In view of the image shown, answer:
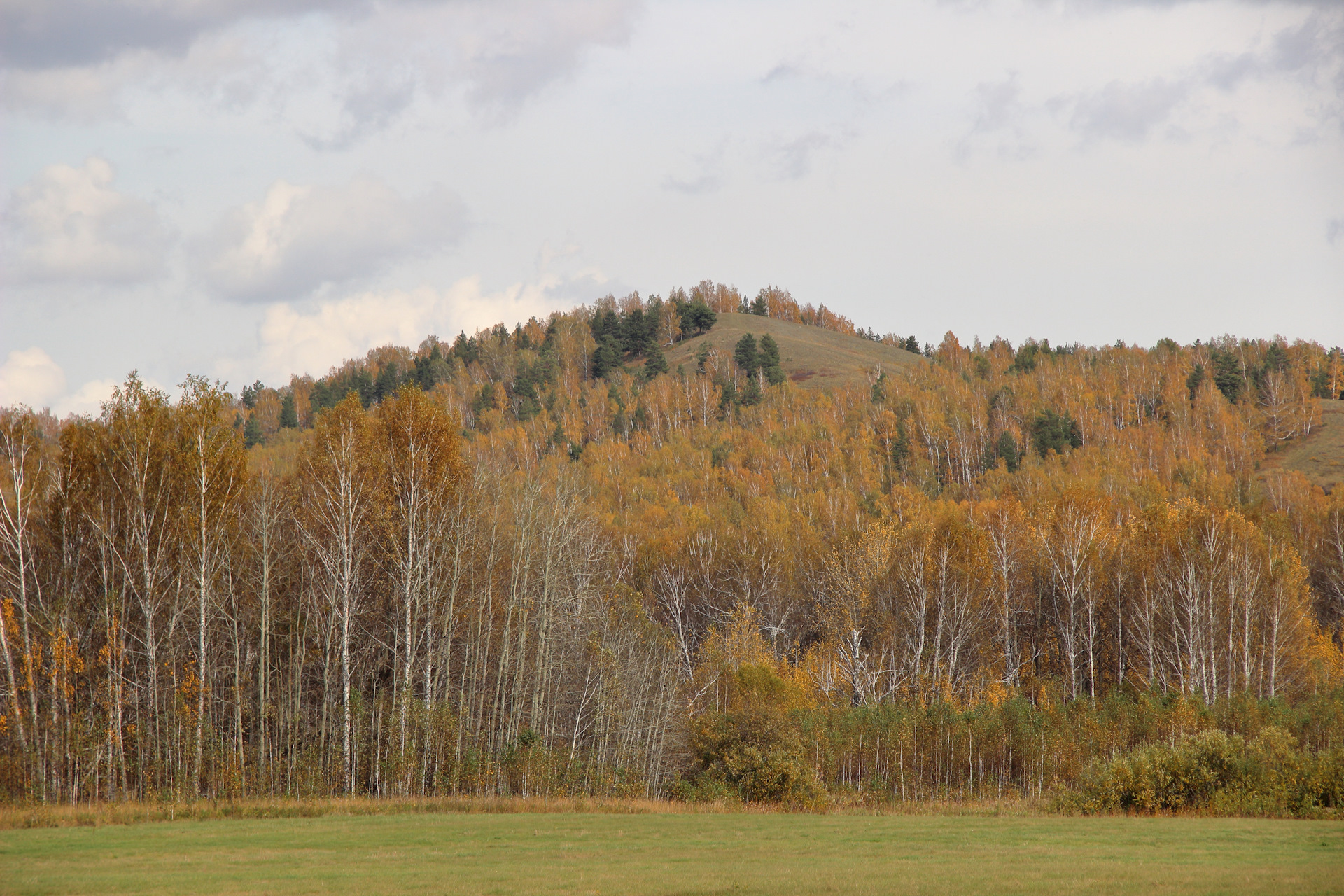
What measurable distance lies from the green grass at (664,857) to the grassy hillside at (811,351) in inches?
4971

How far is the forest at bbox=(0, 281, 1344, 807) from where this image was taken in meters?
32.1

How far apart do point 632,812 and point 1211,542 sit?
47.1 m

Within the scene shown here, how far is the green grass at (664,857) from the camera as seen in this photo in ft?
50.5

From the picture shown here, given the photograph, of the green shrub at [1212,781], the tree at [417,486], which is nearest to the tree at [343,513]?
the tree at [417,486]

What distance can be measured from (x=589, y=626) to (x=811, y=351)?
5232 inches

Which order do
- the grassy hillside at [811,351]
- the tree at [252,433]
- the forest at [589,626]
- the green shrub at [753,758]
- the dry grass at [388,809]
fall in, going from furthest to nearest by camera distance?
the grassy hillside at [811,351]
the tree at [252,433]
the green shrub at [753,758]
the forest at [589,626]
the dry grass at [388,809]

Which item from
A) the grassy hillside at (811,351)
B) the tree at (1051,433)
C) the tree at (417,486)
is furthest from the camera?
the grassy hillside at (811,351)

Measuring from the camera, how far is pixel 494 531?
130 feet

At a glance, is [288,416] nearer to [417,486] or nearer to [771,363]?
[771,363]

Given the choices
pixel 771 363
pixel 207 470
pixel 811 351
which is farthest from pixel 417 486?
pixel 811 351

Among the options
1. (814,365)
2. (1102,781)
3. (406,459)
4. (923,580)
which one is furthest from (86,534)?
(814,365)

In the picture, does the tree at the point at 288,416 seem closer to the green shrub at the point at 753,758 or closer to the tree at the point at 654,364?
the tree at the point at 654,364

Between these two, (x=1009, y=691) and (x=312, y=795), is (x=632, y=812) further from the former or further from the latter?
(x=1009, y=691)

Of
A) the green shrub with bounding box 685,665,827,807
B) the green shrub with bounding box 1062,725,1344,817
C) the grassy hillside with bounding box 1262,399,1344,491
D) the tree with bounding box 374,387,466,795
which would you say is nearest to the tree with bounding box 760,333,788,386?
the grassy hillside with bounding box 1262,399,1344,491
